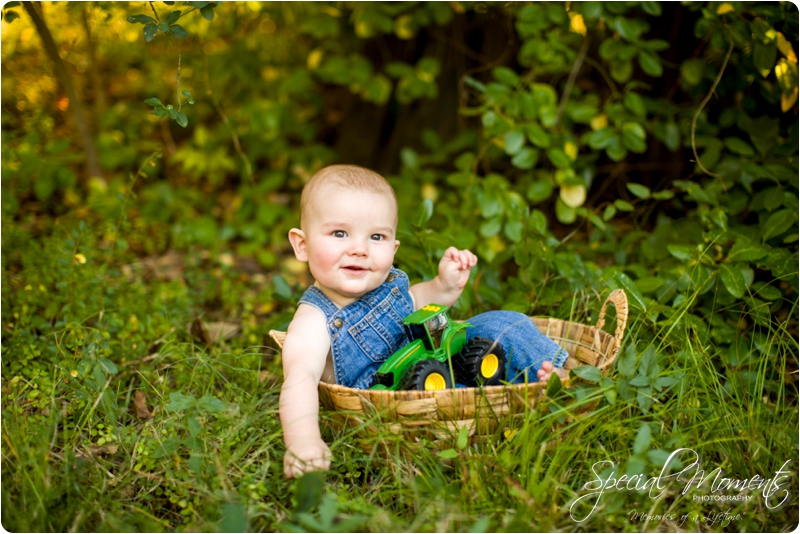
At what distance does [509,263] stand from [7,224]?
8.32 ft

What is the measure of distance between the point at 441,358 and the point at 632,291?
821mm

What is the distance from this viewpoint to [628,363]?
194 centimetres

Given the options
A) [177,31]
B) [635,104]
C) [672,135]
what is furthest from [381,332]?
[672,135]

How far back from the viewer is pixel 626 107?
3.17 meters

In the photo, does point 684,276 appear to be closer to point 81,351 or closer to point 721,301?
point 721,301

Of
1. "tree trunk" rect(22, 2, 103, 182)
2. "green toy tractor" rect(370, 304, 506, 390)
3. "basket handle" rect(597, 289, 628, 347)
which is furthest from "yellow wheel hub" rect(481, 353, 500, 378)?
"tree trunk" rect(22, 2, 103, 182)

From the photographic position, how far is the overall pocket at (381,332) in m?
2.17

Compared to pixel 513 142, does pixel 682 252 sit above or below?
below

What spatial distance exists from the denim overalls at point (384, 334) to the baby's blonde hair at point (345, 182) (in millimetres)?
307

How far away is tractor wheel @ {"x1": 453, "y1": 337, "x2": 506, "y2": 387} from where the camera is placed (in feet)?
6.82

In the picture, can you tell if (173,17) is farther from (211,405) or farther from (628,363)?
(628,363)

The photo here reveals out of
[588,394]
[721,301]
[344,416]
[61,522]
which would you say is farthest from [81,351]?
[721,301]

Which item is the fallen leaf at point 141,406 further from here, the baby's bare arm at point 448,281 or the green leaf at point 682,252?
the green leaf at point 682,252

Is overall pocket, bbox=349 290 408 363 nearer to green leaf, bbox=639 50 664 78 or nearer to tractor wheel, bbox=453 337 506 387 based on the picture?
tractor wheel, bbox=453 337 506 387
